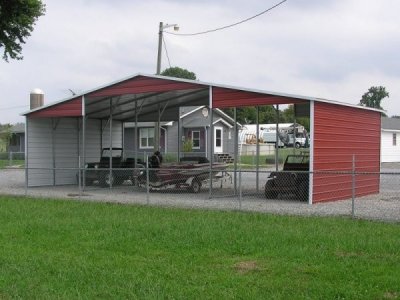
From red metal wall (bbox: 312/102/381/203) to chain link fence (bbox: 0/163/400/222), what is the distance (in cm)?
18

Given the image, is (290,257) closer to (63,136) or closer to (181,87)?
(181,87)

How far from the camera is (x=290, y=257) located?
822 centimetres

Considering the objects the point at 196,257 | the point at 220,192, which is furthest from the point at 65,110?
the point at 196,257

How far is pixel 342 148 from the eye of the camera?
17.8m

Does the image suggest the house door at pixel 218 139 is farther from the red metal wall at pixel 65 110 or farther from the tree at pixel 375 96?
the tree at pixel 375 96

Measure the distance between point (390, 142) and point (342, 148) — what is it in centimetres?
2954

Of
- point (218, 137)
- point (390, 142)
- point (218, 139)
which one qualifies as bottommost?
point (390, 142)

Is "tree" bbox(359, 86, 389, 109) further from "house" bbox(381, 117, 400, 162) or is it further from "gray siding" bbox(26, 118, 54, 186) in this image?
"gray siding" bbox(26, 118, 54, 186)

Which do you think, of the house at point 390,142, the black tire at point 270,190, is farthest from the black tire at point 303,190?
the house at point 390,142

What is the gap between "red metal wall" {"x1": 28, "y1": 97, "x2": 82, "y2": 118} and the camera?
2114cm

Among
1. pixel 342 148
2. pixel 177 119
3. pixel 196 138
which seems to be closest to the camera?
pixel 342 148

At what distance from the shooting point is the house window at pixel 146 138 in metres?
44.6

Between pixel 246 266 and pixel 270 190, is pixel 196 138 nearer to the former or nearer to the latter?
pixel 270 190

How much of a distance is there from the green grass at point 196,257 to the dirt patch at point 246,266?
0.01m
